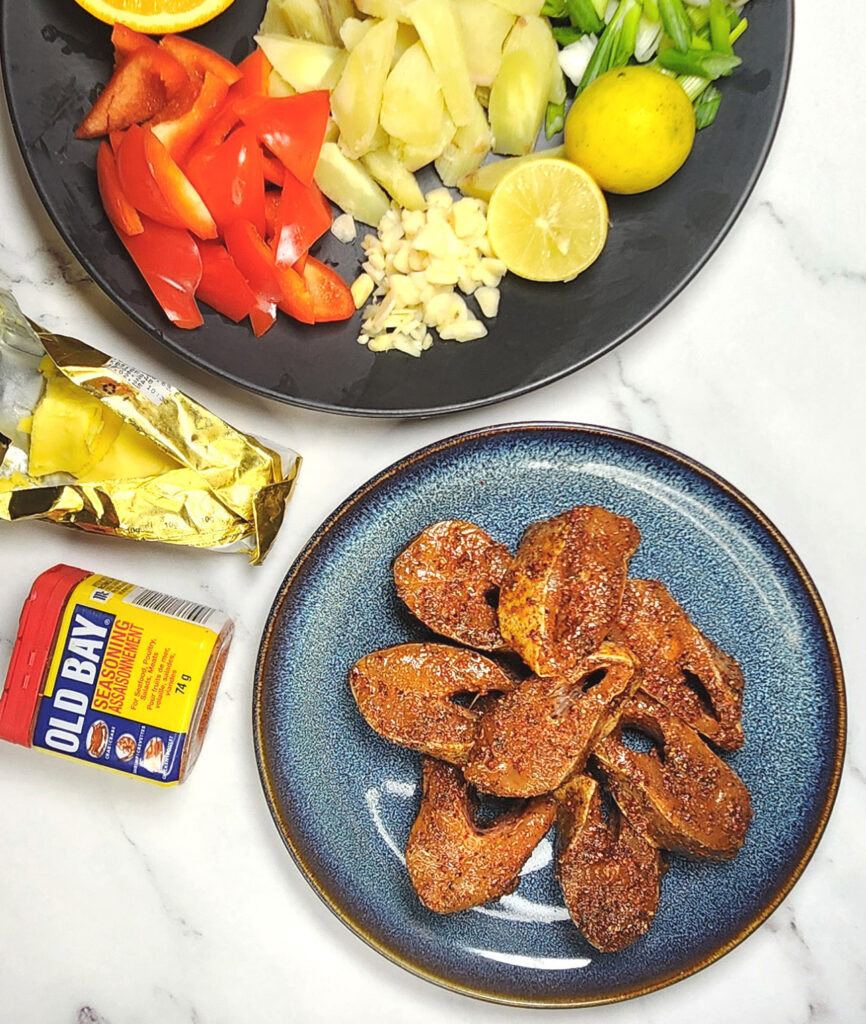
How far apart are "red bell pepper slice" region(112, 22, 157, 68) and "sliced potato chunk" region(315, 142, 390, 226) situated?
31 cm

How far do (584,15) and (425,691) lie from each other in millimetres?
1087

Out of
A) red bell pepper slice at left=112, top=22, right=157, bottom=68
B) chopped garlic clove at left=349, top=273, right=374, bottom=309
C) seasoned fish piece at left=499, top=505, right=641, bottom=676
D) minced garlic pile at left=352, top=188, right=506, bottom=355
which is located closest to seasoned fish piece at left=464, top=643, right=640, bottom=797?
seasoned fish piece at left=499, top=505, right=641, bottom=676

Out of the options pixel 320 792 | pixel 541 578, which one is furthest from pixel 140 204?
pixel 320 792

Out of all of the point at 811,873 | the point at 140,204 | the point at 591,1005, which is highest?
the point at 140,204

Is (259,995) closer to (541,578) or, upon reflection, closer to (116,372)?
(541,578)

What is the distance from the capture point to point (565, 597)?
4.64 ft

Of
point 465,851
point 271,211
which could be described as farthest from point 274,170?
point 465,851

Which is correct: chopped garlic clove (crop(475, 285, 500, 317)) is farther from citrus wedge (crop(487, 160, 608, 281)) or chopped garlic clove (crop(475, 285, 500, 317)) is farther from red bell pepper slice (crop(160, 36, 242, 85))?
red bell pepper slice (crop(160, 36, 242, 85))

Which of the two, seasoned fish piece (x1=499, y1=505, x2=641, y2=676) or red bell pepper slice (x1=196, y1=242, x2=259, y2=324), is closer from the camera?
seasoned fish piece (x1=499, y1=505, x2=641, y2=676)

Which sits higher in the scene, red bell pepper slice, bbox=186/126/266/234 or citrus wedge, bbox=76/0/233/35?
citrus wedge, bbox=76/0/233/35

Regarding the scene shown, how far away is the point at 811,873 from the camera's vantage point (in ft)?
5.45

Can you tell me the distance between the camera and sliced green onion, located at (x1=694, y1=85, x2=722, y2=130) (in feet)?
4.92

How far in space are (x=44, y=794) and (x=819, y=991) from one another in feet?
4.72

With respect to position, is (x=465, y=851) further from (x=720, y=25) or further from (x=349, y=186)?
(x=720, y=25)
